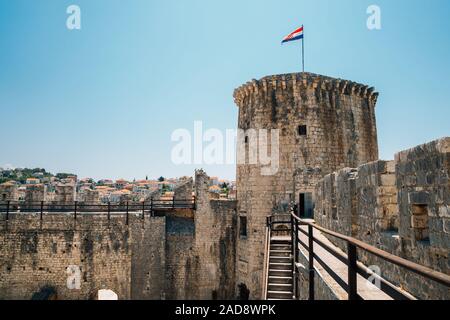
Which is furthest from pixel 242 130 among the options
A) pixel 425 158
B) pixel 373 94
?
pixel 425 158

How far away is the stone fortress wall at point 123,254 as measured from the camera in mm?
14945

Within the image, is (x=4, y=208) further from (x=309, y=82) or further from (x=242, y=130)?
(x=309, y=82)

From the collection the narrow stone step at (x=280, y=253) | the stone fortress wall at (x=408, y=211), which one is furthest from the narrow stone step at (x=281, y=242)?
the stone fortress wall at (x=408, y=211)

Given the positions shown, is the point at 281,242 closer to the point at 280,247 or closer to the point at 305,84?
the point at 280,247

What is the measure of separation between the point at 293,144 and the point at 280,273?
769 cm

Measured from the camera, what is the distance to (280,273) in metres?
7.77

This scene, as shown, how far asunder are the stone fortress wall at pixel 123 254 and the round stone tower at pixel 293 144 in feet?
4.78

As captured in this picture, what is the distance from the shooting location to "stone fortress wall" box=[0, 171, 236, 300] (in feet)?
49.0

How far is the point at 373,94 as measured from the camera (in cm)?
1603

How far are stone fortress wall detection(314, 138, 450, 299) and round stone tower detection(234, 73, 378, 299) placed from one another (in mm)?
8090

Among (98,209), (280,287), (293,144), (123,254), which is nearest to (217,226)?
(123,254)

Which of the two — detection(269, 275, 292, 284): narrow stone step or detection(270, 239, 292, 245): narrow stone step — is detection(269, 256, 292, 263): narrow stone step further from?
detection(270, 239, 292, 245): narrow stone step

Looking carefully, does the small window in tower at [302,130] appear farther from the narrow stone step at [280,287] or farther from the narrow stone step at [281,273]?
the narrow stone step at [280,287]
